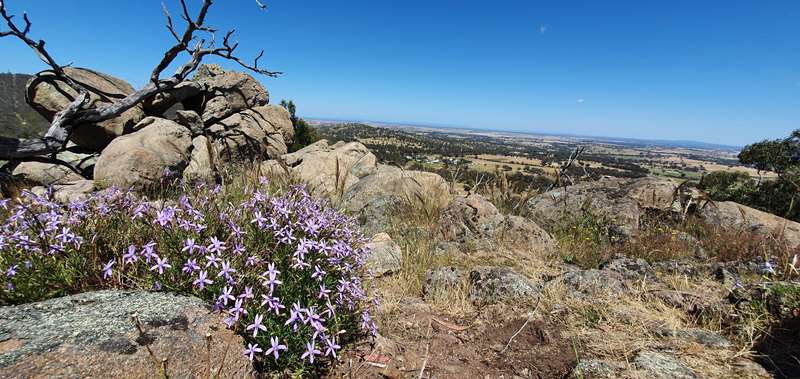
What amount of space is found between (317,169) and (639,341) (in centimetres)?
800

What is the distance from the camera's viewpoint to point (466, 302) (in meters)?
3.74

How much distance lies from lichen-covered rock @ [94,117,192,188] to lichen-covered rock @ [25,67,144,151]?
1465 millimetres

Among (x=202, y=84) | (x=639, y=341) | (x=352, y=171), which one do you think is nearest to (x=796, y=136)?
(x=352, y=171)

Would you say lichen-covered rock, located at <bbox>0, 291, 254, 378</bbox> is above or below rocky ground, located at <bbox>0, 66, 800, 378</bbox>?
above

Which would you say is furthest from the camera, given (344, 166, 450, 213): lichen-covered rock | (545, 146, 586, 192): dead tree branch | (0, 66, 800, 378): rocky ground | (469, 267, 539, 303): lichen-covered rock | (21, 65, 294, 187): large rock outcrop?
(21, 65, 294, 187): large rock outcrop

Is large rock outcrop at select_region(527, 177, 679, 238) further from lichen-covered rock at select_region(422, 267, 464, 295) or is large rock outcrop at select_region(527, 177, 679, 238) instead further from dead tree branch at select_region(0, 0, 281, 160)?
dead tree branch at select_region(0, 0, 281, 160)

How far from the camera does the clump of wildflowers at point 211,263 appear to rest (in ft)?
6.91

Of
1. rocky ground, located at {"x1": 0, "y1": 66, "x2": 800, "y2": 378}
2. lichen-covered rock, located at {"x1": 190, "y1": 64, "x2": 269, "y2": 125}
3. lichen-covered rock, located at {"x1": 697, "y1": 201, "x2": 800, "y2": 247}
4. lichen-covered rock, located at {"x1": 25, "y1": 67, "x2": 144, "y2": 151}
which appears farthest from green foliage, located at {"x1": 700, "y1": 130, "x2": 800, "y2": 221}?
lichen-covered rock, located at {"x1": 25, "y1": 67, "x2": 144, "y2": 151}

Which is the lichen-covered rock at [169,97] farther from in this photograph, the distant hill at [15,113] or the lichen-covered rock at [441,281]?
the distant hill at [15,113]

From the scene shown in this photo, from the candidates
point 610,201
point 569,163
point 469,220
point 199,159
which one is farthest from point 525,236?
point 199,159

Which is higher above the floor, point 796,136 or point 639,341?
point 796,136

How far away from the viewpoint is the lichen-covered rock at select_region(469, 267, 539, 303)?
3.67m

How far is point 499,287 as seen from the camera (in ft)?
12.2

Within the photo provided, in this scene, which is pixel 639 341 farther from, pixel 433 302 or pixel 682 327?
pixel 433 302
